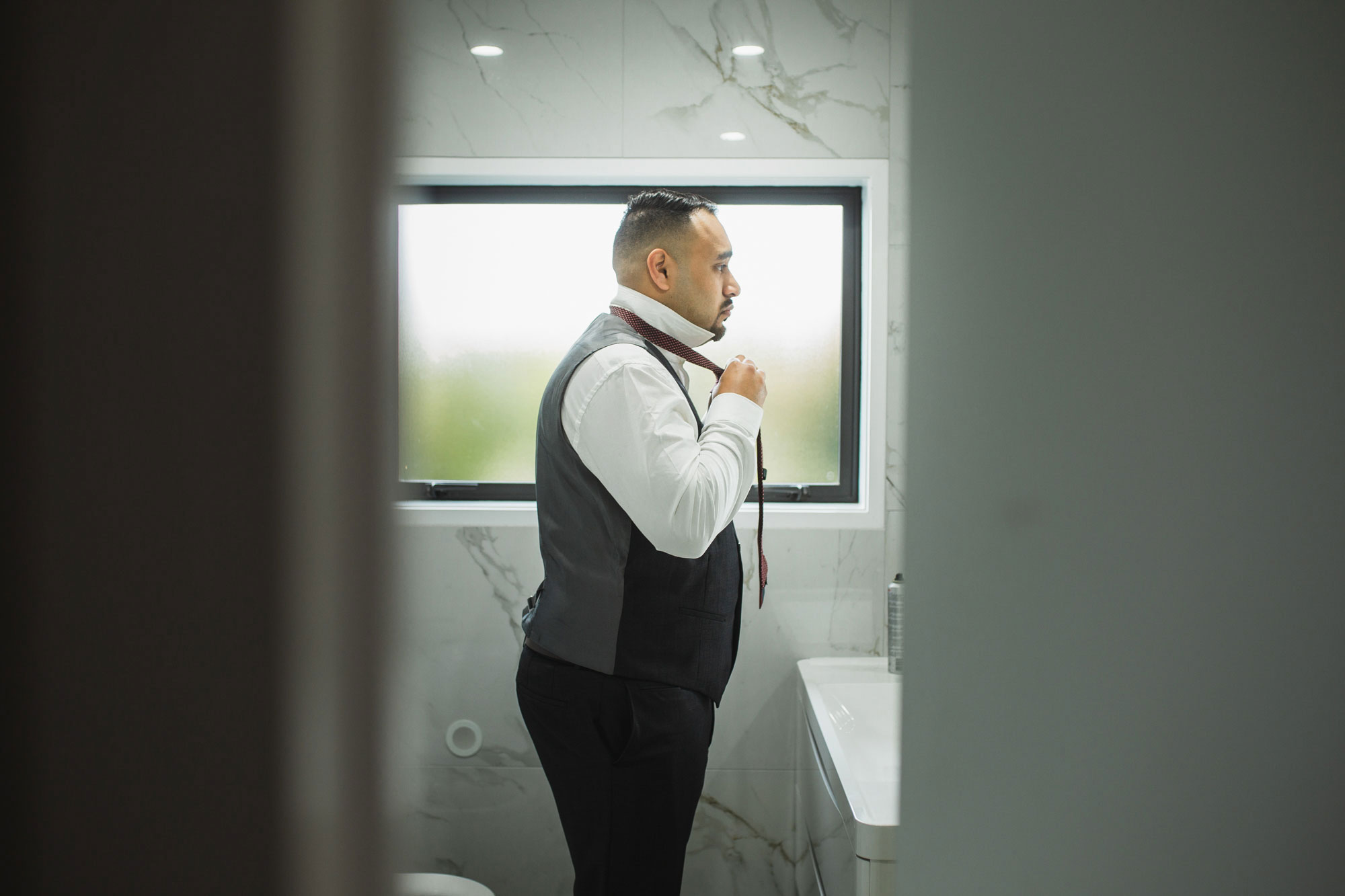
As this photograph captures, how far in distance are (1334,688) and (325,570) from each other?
0.18 metres

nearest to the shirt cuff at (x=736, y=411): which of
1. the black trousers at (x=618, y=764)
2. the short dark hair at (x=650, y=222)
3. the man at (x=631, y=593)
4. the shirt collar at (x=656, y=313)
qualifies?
the man at (x=631, y=593)

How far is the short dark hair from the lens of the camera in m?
1.31

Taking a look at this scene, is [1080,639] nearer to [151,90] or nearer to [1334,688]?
[1334,688]

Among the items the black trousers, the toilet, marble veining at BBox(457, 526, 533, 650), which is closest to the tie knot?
the black trousers

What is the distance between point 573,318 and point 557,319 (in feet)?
0.13

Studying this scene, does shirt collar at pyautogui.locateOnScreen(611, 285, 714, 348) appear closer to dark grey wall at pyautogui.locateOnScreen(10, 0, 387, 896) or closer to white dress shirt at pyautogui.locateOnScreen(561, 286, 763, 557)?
white dress shirt at pyautogui.locateOnScreen(561, 286, 763, 557)

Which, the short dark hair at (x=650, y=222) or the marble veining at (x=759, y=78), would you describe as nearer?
the short dark hair at (x=650, y=222)

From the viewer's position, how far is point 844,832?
1.15 metres

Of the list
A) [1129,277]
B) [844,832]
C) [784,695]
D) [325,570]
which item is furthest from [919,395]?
[784,695]

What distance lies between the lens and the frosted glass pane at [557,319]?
6.34 feet

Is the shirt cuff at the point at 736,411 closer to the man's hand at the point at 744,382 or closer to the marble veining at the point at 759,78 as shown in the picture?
the man's hand at the point at 744,382

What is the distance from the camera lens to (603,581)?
3.74ft

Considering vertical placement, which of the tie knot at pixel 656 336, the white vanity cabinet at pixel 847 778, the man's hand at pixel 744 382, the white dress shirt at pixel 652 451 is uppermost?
the tie knot at pixel 656 336

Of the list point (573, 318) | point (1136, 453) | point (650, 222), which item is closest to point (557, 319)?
point (573, 318)
